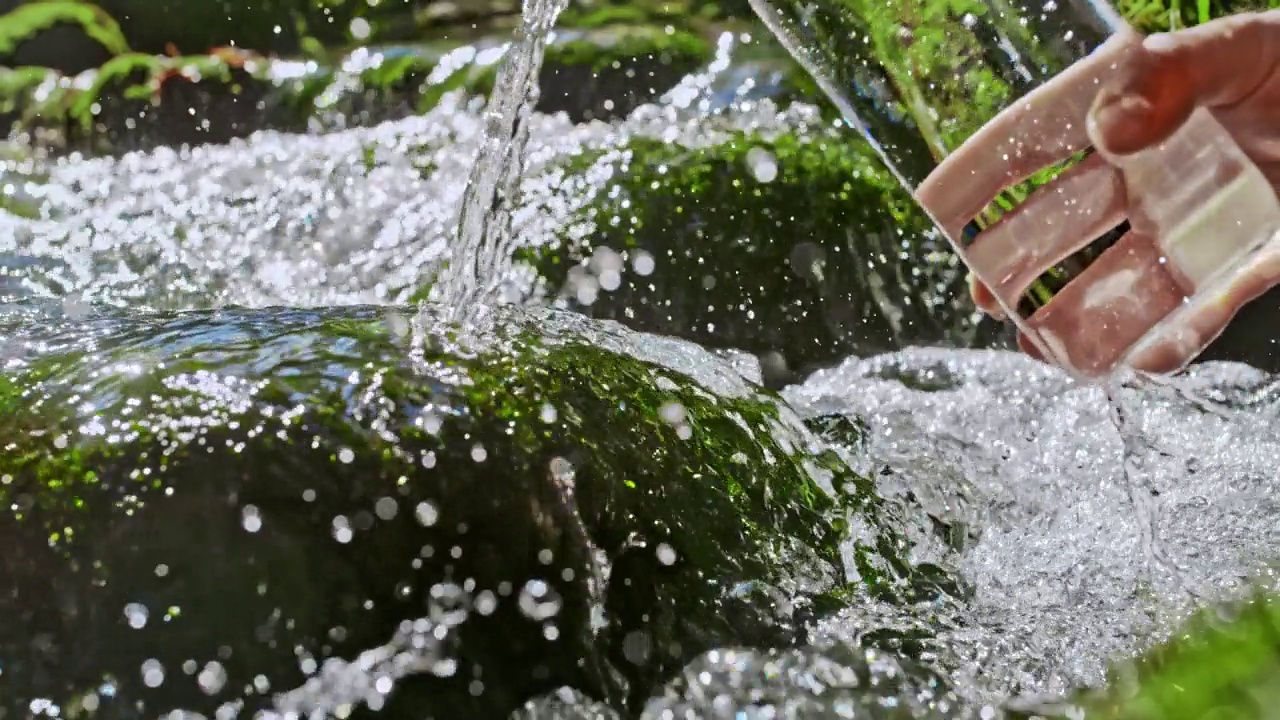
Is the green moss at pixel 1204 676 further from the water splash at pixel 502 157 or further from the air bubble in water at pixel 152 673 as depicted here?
the water splash at pixel 502 157

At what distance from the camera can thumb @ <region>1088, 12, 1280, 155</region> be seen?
839 mm

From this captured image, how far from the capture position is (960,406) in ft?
6.61

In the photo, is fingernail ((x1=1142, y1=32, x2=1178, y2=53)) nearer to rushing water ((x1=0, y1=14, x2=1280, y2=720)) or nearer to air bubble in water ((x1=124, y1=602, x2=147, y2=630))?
rushing water ((x1=0, y1=14, x2=1280, y2=720))

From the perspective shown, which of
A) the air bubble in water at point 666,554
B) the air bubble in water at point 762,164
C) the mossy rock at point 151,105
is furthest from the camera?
the mossy rock at point 151,105

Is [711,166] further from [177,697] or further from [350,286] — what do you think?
[177,697]

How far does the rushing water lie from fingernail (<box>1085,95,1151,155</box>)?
0.42m

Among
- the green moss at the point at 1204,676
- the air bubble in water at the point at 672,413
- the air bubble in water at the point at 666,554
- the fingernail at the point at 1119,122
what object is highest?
the fingernail at the point at 1119,122

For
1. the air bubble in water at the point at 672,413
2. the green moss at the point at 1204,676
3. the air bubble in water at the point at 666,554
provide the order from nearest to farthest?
the green moss at the point at 1204,676 < the air bubble in water at the point at 666,554 < the air bubble in water at the point at 672,413

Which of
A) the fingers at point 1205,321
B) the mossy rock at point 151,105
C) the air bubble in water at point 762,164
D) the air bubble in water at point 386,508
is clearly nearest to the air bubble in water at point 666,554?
the air bubble in water at point 386,508

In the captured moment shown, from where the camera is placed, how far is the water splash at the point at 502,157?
1.50 metres

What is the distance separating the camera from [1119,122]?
0.84 m

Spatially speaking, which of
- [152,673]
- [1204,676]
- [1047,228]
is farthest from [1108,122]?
[152,673]

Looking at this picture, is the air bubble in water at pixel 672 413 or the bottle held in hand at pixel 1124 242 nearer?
the bottle held in hand at pixel 1124 242

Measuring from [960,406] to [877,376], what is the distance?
0.72 ft
